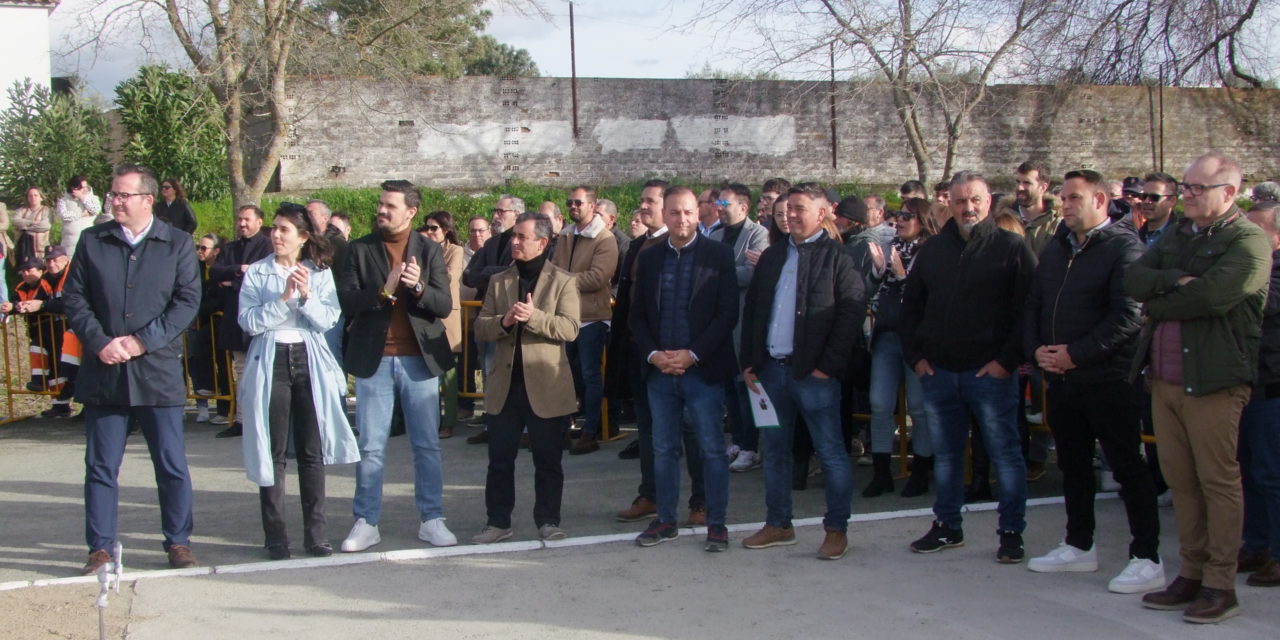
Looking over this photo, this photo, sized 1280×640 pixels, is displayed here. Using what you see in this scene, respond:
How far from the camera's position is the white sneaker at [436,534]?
21.4 feet

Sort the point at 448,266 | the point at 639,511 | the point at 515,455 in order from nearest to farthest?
the point at 515,455 → the point at 639,511 → the point at 448,266

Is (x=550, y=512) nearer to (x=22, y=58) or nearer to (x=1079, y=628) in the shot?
(x=1079, y=628)

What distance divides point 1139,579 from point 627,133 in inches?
818

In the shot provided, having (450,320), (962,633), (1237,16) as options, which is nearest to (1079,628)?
(962,633)

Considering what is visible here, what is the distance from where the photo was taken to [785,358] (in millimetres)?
6234

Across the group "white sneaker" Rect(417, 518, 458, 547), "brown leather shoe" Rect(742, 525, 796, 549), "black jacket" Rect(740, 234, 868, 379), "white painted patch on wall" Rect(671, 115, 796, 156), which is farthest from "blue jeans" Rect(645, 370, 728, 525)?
"white painted patch on wall" Rect(671, 115, 796, 156)

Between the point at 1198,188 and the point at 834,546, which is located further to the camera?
the point at 834,546

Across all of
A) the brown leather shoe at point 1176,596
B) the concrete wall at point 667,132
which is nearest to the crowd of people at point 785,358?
the brown leather shoe at point 1176,596

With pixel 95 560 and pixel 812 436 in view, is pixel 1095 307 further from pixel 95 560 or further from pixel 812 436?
pixel 95 560

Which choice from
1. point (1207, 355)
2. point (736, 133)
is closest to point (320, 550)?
point (1207, 355)

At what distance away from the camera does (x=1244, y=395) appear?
16.8 ft

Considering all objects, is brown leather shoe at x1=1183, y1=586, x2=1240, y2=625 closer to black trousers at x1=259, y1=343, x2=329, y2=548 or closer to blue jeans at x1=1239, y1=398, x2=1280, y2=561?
blue jeans at x1=1239, y1=398, x2=1280, y2=561

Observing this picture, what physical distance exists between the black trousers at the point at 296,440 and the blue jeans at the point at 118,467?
44cm

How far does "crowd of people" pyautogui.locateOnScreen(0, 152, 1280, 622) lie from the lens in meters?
5.17
